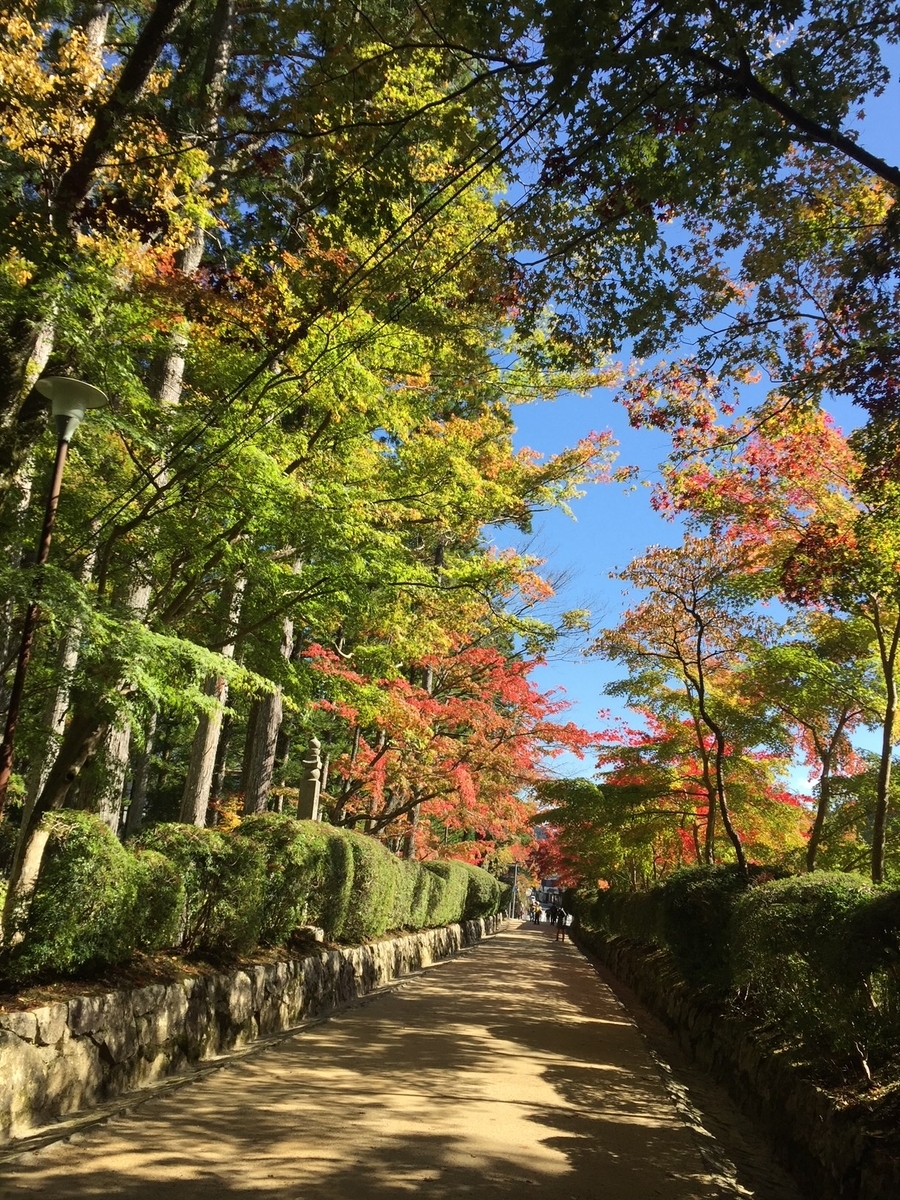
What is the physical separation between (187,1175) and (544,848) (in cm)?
3369

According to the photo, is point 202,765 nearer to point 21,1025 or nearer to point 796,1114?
point 21,1025

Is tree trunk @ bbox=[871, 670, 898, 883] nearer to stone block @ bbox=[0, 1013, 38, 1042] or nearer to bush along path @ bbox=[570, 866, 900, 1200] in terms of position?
bush along path @ bbox=[570, 866, 900, 1200]

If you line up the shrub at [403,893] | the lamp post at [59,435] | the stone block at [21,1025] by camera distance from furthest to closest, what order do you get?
the shrub at [403,893], the lamp post at [59,435], the stone block at [21,1025]

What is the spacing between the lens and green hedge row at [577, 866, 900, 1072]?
14.0ft

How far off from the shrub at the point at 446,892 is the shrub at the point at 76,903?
40.6 feet

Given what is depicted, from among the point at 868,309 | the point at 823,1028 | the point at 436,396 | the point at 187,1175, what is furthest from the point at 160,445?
the point at 436,396

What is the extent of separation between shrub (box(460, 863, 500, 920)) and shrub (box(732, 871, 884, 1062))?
16816mm

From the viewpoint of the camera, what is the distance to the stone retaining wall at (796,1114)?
3.66 metres

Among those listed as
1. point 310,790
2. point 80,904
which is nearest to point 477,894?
point 310,790

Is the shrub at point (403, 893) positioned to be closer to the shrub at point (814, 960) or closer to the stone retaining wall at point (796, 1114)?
the stone retaining wall at point (796, 1114)

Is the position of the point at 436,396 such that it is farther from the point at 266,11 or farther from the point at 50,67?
the point at 50,67

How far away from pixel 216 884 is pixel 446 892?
12.4 metres

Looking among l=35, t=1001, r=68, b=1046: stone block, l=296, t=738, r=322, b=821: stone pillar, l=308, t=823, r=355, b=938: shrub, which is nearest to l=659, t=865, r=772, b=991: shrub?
l=308, t=823, r=355, b=938: shrub

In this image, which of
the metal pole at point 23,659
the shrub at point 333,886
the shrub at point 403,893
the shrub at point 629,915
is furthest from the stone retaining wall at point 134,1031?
the shrub at point 629,915
